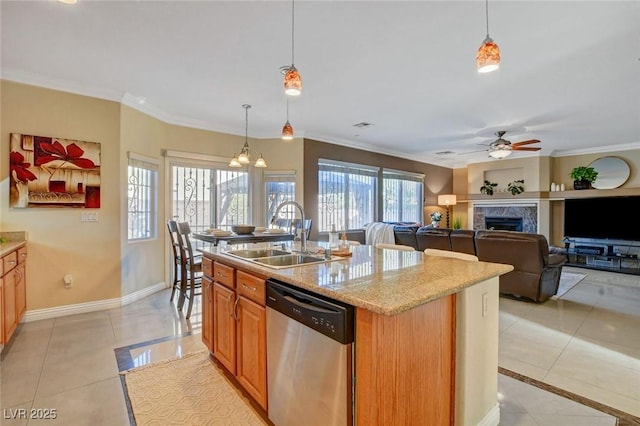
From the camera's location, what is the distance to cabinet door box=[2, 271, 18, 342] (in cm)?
256

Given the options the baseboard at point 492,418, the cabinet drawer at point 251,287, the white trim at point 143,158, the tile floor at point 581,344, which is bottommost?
the tile floor at point 581,344

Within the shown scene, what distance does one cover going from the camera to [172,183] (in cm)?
484

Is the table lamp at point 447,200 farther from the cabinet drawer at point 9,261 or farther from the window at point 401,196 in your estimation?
the cabinet drawer at point 9,261

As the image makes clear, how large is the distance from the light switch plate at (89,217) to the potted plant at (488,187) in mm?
8399

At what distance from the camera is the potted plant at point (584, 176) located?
6828 mm

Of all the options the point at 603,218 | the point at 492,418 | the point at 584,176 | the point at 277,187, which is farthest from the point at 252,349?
the point at 584,176

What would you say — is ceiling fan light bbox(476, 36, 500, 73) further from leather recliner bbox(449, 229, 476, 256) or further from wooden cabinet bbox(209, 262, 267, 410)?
leather recliner bbox(449, 229, 476, 256)

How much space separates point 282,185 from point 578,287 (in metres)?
5.10

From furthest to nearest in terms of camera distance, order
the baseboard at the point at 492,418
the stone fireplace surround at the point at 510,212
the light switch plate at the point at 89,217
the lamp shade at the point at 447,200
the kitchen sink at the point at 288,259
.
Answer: the lamp shade at the point at 447,200 → the stone fireplace surround at the point at 510,212 → the light switch plate at the point at 89,217 → the kitchen sink at the point at 288,259 → the baseboard at the point at 492,418

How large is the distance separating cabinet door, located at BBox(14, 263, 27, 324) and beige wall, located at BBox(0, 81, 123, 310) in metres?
0.13

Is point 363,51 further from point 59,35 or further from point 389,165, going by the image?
point 389,165

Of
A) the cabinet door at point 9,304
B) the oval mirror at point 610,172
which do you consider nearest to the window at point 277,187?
the cabinet door at point 9,304

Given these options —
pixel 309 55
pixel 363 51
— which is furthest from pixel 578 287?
pixel 309 55

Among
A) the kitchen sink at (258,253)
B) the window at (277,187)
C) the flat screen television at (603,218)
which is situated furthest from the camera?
the flat screen television at (603,218)
